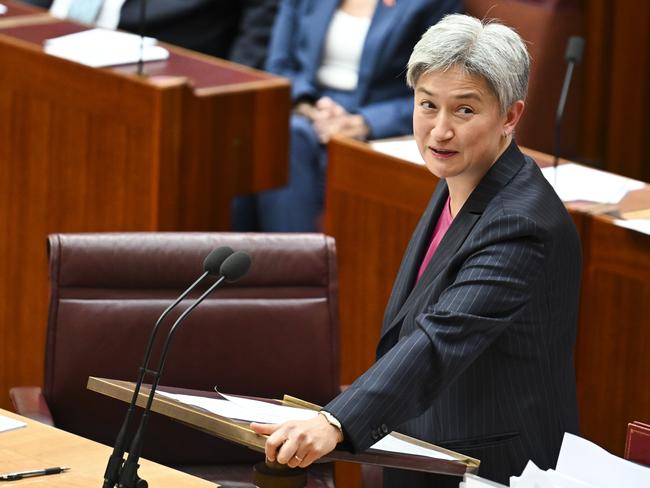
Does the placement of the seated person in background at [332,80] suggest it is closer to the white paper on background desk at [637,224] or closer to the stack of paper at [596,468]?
the white paper on background desk at [637,224]

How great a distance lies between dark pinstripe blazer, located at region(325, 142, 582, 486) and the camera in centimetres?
183

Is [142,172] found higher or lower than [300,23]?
lower

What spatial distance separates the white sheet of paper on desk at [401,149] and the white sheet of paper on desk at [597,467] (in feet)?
4.16

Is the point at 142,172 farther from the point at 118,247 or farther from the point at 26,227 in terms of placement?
the point at 118,247

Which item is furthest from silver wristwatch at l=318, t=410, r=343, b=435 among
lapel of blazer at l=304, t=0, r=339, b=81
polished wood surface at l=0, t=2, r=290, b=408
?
lapel of blazer at l=304, t=0, r=339, b=81

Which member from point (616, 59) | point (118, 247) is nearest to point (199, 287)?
point (118, 247)

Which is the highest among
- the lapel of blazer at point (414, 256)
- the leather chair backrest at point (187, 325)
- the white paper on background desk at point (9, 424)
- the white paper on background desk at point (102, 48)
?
the white paper on background desk at point (102, 48)

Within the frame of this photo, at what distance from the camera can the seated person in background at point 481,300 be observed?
1.84 meters

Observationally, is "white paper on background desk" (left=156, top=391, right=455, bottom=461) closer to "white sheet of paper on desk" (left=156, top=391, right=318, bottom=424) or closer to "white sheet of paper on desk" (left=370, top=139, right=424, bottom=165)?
"white sheet of paper on desk" (left=156, top=391, right=318, bottom=424)

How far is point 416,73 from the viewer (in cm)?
196

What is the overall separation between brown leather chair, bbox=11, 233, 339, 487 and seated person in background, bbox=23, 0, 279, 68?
1968 mm

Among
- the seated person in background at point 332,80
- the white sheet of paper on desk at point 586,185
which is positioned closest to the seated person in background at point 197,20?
the seated person in background at point 332,80

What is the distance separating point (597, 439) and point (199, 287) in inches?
33.4

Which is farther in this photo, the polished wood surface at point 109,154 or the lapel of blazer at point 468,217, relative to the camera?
the polished wood surface at point 109,154
